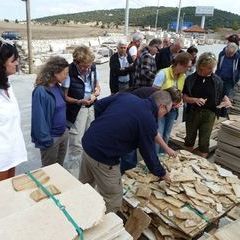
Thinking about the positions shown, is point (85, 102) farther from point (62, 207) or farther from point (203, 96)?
point (62, 207)

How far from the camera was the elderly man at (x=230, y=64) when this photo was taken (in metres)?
7.67

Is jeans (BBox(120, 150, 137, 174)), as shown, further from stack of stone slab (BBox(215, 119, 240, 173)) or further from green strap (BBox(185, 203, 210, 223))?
stack of stone slab (BBox(215, 119, 240, 173))

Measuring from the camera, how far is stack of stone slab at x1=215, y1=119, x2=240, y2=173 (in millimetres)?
5355

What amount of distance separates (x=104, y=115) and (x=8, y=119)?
2.95 feet

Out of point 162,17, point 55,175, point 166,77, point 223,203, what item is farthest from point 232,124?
point 162,17

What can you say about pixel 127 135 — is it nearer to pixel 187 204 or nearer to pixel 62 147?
pixel 187 204

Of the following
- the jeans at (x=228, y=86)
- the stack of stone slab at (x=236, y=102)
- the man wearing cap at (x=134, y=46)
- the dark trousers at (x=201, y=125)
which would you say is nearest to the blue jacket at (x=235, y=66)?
the jeans at (x=228, y=86)

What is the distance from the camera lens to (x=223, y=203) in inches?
150

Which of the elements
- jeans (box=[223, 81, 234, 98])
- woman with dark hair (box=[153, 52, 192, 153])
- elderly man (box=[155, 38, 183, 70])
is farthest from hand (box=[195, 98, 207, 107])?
jeans (box=[223, 81, 234, 98])

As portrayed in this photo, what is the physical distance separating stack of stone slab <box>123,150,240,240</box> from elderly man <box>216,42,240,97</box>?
4.03m

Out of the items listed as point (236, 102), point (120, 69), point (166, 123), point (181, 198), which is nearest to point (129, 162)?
point (166, 123)

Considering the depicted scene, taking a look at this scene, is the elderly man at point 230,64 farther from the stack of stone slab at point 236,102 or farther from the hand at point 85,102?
the hand at point 85,102

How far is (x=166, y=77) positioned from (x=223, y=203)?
6.46ft

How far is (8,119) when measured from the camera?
3125mm
